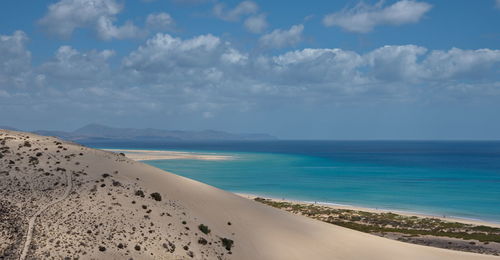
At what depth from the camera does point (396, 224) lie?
54562mm

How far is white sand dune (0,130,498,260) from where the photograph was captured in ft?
81.8

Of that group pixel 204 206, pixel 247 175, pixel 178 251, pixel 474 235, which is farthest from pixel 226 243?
pixel 247 175

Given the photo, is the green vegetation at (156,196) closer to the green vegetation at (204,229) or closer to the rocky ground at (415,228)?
the green vegetation at (204,229)

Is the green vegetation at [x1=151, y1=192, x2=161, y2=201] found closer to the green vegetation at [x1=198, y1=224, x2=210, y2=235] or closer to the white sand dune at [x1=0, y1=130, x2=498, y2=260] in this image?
the white sand dune at [x1=0, y1=130, x2=498, y2=260]

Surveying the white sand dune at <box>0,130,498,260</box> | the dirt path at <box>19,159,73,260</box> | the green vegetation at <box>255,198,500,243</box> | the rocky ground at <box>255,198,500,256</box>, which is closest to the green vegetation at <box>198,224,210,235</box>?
the white sand dune at <box>0,130,498,260</box>

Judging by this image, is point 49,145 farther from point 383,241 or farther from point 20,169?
point 383,241

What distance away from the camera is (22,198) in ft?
93.7

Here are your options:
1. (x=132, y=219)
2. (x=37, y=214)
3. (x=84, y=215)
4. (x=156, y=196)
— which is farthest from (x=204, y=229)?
(x=37, y=214)

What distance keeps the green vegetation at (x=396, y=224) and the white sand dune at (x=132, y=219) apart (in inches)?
449

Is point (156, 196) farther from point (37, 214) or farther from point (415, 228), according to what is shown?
point (415, 228)

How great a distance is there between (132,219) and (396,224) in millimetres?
37783

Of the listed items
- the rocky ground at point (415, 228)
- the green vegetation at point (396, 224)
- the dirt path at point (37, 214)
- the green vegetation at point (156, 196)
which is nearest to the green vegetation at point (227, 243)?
the green vegetation at point (156, 196)

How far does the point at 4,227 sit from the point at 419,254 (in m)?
31.1

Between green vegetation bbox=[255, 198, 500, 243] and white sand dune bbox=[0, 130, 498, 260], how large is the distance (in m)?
11.4
